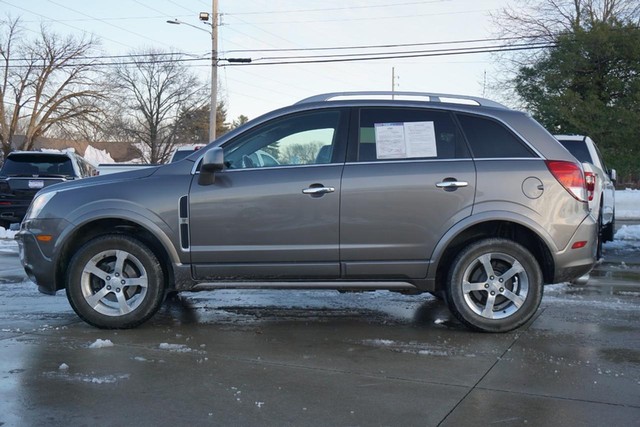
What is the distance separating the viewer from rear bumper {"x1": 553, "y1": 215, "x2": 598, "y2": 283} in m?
5.62

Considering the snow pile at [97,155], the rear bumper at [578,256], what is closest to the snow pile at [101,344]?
the rear bumper at [578,256]

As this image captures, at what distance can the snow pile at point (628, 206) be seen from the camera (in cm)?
2436

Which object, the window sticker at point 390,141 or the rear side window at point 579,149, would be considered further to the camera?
the rear side window at point 579,149

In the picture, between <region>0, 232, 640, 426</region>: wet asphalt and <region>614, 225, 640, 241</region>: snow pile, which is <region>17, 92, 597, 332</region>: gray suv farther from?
<region>614, 225, 640, 241</region>: snow pile

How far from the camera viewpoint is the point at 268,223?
5.61 metres

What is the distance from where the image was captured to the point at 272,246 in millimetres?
5617

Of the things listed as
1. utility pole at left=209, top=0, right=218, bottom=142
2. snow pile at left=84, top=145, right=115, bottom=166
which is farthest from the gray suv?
snow pile at left=84, top=145, right=115, bottom=166

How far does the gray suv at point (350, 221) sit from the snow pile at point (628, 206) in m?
20.6

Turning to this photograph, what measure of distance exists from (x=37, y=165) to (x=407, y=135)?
34.8 ft

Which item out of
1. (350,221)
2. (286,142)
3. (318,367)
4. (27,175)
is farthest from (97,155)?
(318,367)

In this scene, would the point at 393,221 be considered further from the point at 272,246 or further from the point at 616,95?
the point at 616,95

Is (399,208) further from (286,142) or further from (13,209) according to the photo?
(13,209)

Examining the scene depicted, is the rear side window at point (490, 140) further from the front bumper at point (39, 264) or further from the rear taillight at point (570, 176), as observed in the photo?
the front bumper at point (39, 264)

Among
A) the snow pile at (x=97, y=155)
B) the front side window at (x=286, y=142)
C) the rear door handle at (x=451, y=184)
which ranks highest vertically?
the snow pile at (x=97, y=155)
